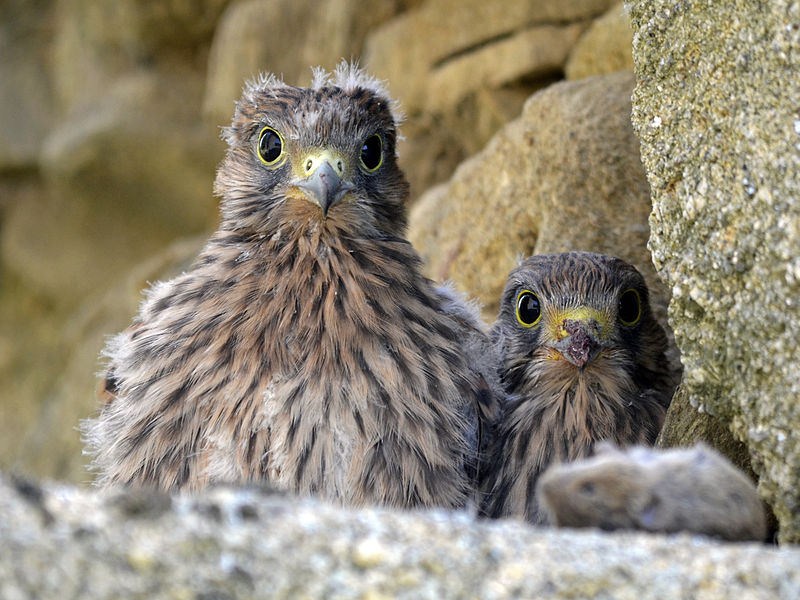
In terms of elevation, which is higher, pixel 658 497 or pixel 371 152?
pixel 371 152

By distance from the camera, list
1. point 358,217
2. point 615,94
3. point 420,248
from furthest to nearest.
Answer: point 420,248 → point 615,94 → point 358,217

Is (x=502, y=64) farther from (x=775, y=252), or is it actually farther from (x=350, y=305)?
(x=775, y=252)

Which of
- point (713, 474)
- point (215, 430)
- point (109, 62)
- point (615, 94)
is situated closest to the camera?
point (713, 474)

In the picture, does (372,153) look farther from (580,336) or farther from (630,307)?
(630,307)

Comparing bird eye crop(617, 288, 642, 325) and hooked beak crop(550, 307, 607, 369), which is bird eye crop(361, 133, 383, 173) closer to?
hooked beak crop(550, 307, 607, 369)

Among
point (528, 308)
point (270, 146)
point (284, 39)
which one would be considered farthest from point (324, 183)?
point (284, 39)

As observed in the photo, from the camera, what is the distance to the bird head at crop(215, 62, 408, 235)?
3100mm

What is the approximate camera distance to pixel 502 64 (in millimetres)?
5395

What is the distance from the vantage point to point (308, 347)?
2932mm

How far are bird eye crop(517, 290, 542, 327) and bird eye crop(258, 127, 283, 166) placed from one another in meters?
0.96

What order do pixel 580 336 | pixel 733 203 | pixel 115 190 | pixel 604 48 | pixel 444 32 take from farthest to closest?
pixel 115 190 → pixel 444 32 → pixel 604 48 → pixel 580 336 → pixel 733 203

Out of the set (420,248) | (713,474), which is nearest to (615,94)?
(420,248)

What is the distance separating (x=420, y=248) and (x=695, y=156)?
2.82m

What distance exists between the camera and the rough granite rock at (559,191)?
162 inches
